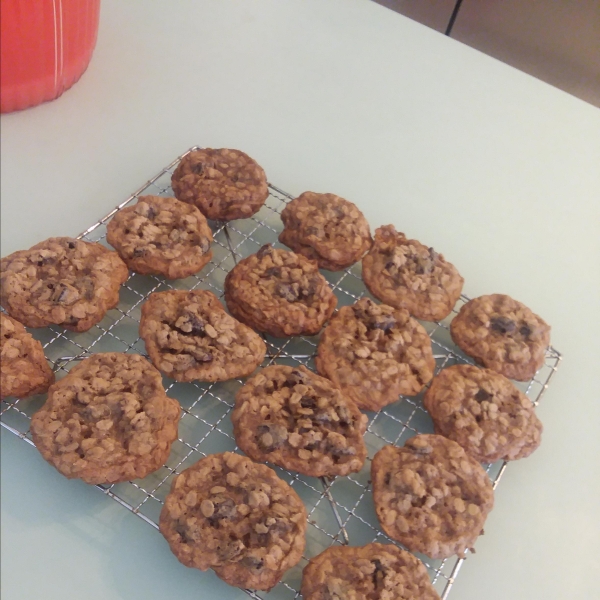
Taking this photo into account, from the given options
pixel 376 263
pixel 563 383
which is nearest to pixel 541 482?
pixel 563 383

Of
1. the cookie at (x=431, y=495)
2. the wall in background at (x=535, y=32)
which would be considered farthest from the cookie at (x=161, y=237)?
the wall in background at (x=535, y=32)

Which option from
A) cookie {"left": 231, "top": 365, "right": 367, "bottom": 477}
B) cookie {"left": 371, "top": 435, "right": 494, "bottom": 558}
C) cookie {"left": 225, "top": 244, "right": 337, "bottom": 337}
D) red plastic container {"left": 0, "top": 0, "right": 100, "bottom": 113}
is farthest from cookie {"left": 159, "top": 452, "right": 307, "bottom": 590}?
red plastic container {"left": 0, "top": 0, "right": 100, "bottom": 113}

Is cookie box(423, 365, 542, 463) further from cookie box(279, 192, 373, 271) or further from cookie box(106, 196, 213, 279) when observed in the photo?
cookie box(106, 196, 213, 279)

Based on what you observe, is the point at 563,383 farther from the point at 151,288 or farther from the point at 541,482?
the point at 151,288

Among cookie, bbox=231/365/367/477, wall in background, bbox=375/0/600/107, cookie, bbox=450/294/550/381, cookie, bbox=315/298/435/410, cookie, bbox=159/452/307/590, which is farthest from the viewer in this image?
wall in background, bbox=375/0/600/107

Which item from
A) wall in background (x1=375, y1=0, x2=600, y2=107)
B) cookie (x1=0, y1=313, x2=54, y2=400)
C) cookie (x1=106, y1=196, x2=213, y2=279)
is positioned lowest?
cookie (x1=0, y1=313, x2=54, y2=400)

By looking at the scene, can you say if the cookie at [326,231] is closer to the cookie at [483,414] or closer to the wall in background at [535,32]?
the cookie at [483,414]
